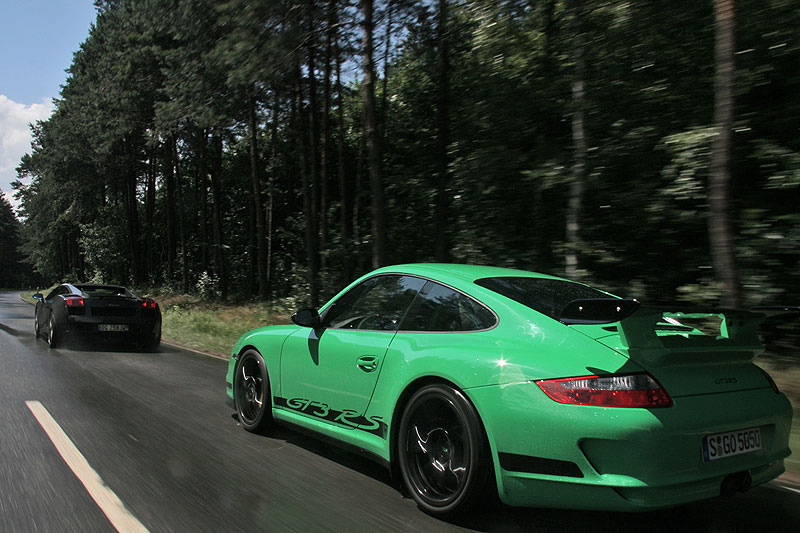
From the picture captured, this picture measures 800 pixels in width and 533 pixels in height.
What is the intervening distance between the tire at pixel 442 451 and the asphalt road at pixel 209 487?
0.45ft

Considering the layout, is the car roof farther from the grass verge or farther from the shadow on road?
the grass verge

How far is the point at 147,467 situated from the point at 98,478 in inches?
13.2

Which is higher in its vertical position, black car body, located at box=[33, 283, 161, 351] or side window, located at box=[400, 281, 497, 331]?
side window, located at box=[400, 281, 497, 331]

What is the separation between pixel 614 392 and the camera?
262 cm

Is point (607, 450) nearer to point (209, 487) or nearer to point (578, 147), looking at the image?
point (209, 487)

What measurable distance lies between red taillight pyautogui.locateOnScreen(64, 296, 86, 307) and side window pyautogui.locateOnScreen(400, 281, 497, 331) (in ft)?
29.3

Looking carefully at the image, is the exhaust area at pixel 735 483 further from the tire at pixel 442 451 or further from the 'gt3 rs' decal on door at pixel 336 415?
the 'gt3 rs' decal on door at pixel 336 415

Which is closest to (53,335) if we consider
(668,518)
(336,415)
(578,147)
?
(336,415)

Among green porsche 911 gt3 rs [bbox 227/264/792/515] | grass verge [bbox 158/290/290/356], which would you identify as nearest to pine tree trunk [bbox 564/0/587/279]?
green porsche 911 gt3 rs [bbox 227/264/792/515]

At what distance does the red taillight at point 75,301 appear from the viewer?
10430mm

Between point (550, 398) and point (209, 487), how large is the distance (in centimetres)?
221

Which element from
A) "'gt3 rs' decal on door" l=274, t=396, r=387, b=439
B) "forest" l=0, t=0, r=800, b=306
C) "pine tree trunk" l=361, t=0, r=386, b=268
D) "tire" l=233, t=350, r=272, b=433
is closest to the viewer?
"'gt3 rs' decal on door" l=274, t=396, r=387, b=439

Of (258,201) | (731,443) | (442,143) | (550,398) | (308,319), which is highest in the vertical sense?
(442,143)

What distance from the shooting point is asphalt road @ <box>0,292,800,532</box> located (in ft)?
9.94
